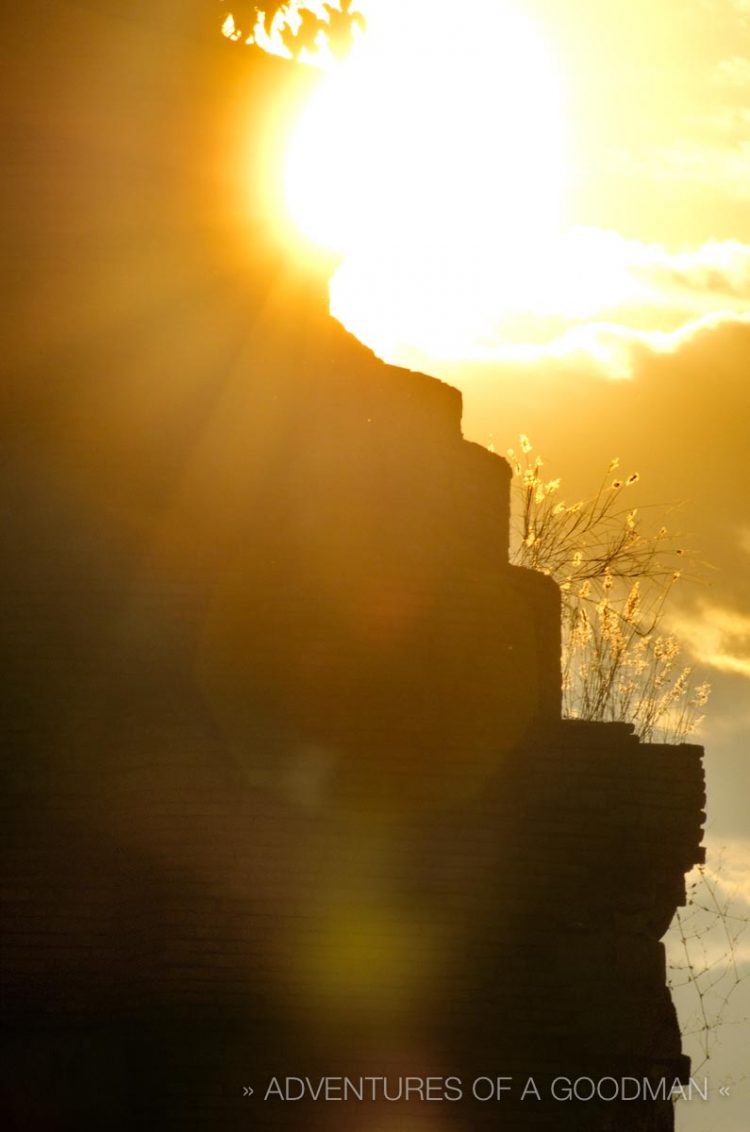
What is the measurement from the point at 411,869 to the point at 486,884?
0.36m

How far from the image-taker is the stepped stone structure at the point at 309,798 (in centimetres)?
741

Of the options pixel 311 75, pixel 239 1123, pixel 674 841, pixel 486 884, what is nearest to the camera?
pixel 239 1123

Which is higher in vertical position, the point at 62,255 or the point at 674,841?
the point at 62,255

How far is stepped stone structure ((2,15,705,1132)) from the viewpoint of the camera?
7410mm

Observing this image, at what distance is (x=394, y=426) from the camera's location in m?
8.38

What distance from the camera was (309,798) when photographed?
7.59m

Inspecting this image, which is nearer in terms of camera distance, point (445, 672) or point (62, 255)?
point (445, 672)

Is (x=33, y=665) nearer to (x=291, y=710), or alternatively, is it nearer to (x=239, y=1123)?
(x=291, y=710)

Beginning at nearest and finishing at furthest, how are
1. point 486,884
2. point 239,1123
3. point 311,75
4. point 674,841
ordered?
point 239,1123 < point 486,884 < point 674,841 < point 311,75

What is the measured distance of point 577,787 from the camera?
8.15 meters

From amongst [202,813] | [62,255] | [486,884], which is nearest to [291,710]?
[202,813]

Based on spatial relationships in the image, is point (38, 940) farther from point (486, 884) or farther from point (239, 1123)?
point (486, 884)

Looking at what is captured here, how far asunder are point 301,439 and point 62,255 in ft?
4.92

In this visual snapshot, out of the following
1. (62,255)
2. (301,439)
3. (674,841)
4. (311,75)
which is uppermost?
(311,75)
